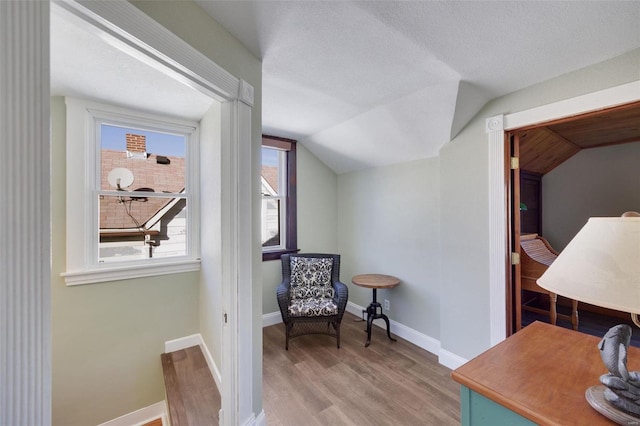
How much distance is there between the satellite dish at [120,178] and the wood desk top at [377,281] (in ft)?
7.99

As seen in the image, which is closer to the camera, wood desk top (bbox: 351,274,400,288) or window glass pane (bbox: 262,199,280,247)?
wood desk top (bbox: 351,274,400,288)

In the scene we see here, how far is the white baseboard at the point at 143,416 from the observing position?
2076 millimetres

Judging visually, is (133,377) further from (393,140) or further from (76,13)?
(393,140)

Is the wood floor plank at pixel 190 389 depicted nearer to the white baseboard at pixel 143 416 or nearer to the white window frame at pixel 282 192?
the white baseboard at pixel 143 416

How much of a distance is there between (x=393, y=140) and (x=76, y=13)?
245 centimetres

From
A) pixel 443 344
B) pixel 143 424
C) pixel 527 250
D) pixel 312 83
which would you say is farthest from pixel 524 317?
pixel 143 424

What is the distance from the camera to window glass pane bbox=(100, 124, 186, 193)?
2.19m

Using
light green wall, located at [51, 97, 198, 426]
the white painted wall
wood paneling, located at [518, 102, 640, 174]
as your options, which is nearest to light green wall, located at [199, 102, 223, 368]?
light green wall, located at [51, 97, 198, 426]

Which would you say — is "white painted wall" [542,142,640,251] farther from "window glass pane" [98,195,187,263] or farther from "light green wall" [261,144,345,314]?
"window glass pane" [98,195,187,263]

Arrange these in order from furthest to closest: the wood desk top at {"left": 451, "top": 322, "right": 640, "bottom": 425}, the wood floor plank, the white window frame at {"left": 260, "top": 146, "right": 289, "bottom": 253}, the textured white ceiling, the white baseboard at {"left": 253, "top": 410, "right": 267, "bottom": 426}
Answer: the white window frame at {"left": 260, "top": 146, "right": 289, "bottom": 253}
the wood floor plank
the white baseboard at {"left": 253, "top": 410, "right": 267, "bottom": 426}
the textured white ceiling
the wood desk top at {"left": 451, "top": 322, "right": 640, "bottom": 425}

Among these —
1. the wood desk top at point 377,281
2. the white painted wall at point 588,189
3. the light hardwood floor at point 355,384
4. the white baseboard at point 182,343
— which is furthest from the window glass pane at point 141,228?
the white painted wall at point 588,189

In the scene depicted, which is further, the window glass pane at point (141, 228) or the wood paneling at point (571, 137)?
the wood paneling at point (571, 137)

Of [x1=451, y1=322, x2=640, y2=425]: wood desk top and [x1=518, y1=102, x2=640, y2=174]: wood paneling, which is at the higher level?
[x1=518, y1=102, x2=640, y2=174]: wood paneling

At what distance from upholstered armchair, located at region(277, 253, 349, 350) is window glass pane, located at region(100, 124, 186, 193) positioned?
58.6 inches
